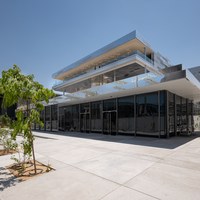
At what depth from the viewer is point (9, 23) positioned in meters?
10.5

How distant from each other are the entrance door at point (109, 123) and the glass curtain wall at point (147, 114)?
2892 mm

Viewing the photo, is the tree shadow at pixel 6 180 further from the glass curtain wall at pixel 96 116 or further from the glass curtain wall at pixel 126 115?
the glass curtain wall at pixel 96 116

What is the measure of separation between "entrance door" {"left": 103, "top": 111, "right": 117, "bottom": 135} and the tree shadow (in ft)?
39.0

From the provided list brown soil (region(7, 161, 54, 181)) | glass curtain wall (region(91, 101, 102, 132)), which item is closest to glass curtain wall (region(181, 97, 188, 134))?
glass curtain wall (region(91, 101, 102, 132))

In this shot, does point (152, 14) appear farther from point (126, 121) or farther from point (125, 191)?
point (125, 191)

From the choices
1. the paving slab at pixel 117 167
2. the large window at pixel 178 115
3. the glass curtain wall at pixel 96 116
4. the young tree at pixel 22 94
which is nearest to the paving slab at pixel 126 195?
the paving slab at pixel 117 167

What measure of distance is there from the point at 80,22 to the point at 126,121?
9.62m

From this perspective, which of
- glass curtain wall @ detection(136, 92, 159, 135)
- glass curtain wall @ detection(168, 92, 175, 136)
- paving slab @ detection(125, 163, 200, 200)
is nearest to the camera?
paving slab @ detection(125, 163, 200, 200)

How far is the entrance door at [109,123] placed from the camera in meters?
16.2

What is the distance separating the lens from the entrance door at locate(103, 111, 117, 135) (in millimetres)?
16152

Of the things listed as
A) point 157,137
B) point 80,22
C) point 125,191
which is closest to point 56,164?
point 125,191

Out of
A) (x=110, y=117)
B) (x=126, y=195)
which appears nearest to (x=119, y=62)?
(x=110, y=117)

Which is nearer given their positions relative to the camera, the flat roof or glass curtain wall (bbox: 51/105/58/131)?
the flat roof

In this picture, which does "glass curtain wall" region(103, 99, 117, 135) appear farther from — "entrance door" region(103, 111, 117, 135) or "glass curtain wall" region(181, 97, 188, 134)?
"glass curtain wall" region(181, 97, 188, 134)
